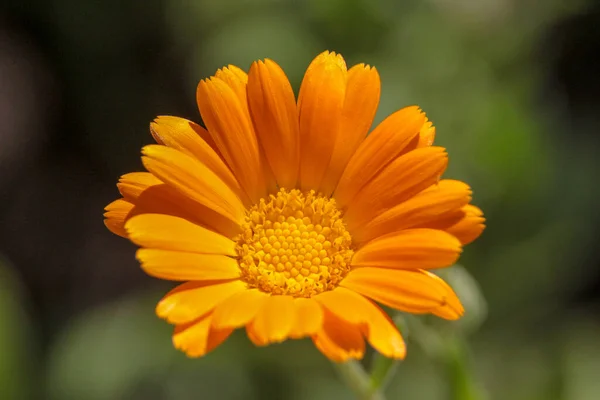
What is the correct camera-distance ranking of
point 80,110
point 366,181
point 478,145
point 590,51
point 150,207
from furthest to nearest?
point 80,110 → point 590,51 → point 478,145 → point 366,181 → point 150,207

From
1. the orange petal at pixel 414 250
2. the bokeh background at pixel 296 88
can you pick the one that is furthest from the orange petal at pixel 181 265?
the bokeh background at pixel 296 88

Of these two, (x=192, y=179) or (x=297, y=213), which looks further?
(x=297, y=213)

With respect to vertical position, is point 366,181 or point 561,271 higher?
point 366,181

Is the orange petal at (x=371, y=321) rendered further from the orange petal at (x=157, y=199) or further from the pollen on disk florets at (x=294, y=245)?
the orange petal at (x=157, y=199)

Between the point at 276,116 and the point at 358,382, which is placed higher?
the point at 276,116

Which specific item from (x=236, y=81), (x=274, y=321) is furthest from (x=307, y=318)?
(x=236, y=81)

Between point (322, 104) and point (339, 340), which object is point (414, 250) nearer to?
point (339, 340)

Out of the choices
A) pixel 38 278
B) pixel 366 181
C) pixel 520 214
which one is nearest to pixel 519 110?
pixel 520 214

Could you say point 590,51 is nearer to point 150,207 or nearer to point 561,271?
point 561,271
